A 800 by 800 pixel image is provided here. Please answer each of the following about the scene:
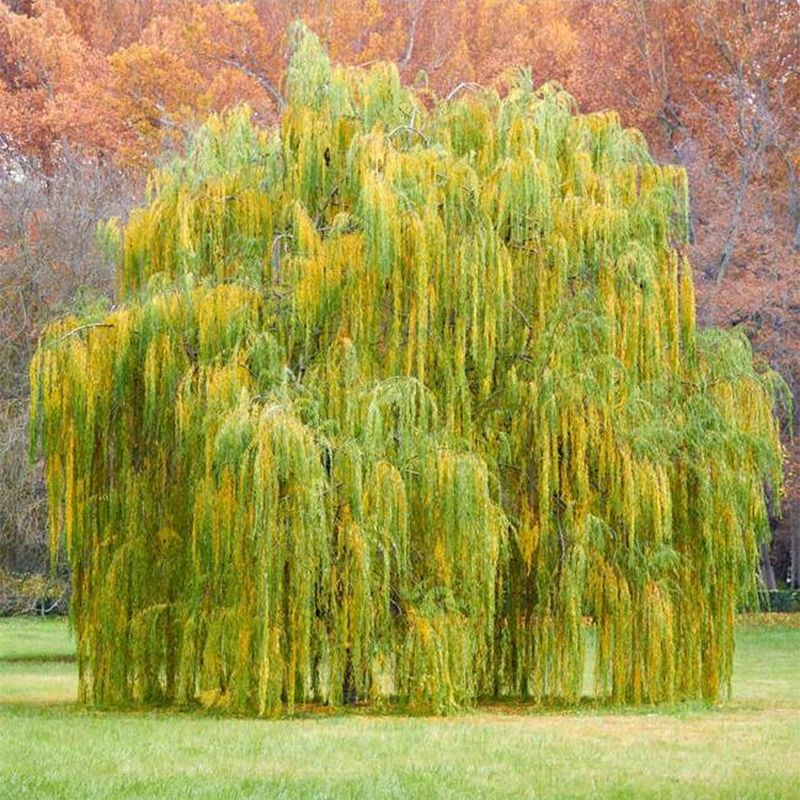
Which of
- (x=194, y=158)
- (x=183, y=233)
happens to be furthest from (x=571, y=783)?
(x=194, y=158)

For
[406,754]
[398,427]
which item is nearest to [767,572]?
[398,427]

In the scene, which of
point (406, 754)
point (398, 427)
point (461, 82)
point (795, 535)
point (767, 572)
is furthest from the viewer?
point (461, 82)

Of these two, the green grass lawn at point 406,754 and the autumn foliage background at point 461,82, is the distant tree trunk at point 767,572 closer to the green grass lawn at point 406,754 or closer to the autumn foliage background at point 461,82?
the autumn foliage background at point 461,82

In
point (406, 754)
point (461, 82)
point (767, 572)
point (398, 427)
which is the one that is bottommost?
point (406, 754)

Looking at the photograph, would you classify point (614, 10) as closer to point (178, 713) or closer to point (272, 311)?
point (272, 311)

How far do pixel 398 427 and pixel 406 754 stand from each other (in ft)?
13.6

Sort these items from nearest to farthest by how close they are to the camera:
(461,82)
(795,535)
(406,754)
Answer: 1. (406,754)
2. (795,535)
3. (461,82)

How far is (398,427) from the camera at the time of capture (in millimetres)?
15109

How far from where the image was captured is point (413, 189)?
A: 15.8 metres

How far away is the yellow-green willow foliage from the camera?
576 inches

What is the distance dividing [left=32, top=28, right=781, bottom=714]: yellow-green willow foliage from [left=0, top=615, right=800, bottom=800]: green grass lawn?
73 centimetres

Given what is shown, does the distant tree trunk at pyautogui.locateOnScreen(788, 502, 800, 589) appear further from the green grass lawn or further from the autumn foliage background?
the green grass lawn

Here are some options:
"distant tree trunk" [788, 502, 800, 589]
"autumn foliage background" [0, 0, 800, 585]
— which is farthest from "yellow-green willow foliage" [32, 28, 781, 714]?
"distant tree trunk" [788, 502, 800, 589]

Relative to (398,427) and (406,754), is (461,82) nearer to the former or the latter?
(398,427)
